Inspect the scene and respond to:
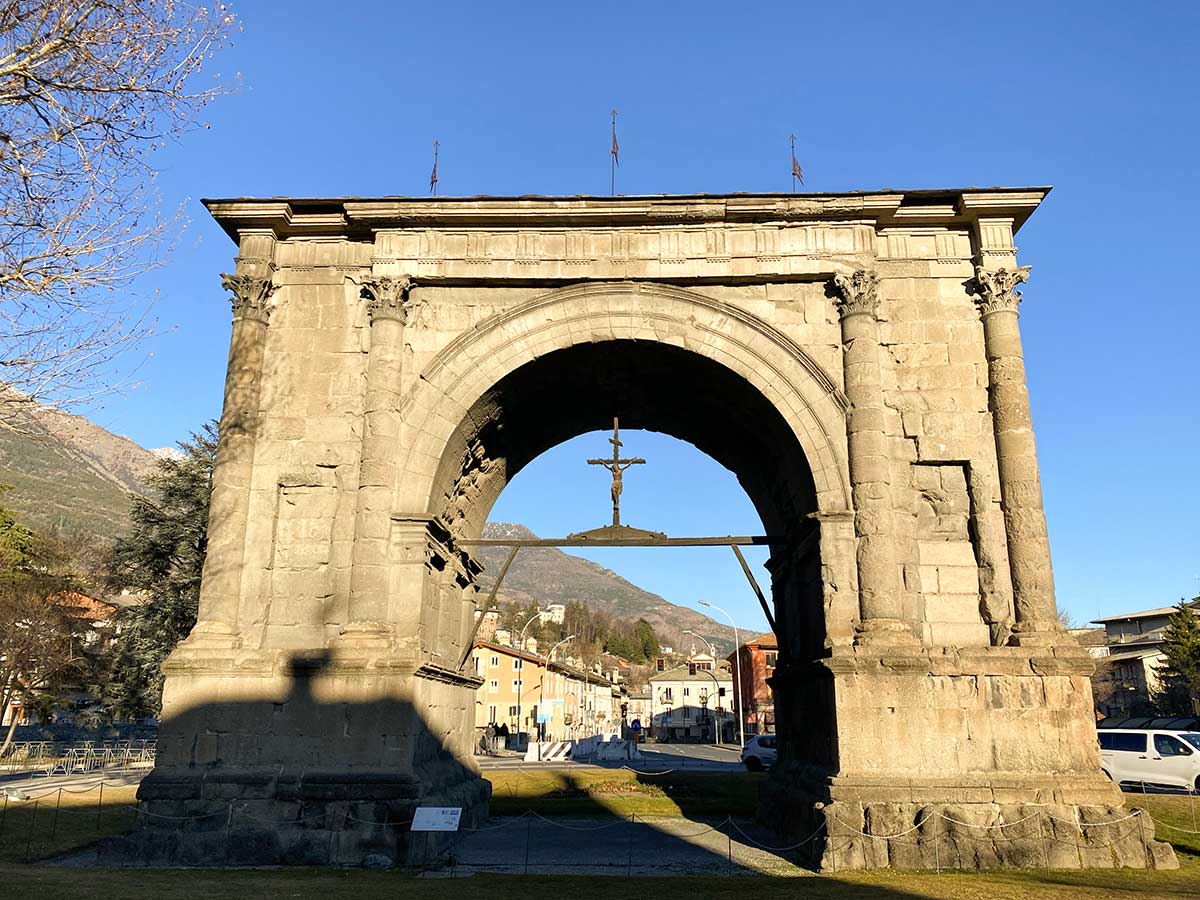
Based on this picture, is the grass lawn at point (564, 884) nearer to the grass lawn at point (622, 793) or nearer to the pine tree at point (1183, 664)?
the grass lawn at point (622, 793)

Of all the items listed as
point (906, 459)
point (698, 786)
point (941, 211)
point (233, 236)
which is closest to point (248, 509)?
point (233, 236)

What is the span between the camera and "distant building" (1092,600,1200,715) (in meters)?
65.8

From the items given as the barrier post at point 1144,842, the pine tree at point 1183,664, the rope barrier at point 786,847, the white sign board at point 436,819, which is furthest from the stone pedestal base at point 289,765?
the pine tree at point 1183,664

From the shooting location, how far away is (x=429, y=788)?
13.3 m

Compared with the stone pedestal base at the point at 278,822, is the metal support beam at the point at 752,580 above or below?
above

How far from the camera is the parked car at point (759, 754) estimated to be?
107 feet

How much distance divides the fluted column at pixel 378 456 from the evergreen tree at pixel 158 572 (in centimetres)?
2045

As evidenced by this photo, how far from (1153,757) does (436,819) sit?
52.1ft

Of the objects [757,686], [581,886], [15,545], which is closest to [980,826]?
[581,886]

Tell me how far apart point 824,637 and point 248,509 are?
30.0 feet

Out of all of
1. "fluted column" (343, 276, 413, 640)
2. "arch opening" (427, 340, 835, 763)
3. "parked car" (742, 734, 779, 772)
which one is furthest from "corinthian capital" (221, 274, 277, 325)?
"parked car" (742, 734, 779, 772)

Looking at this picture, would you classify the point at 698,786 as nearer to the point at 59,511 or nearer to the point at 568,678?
the point at 568,678

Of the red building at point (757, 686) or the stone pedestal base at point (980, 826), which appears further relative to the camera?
the red building at point (757, 686)

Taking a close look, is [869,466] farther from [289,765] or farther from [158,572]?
[158,572]
